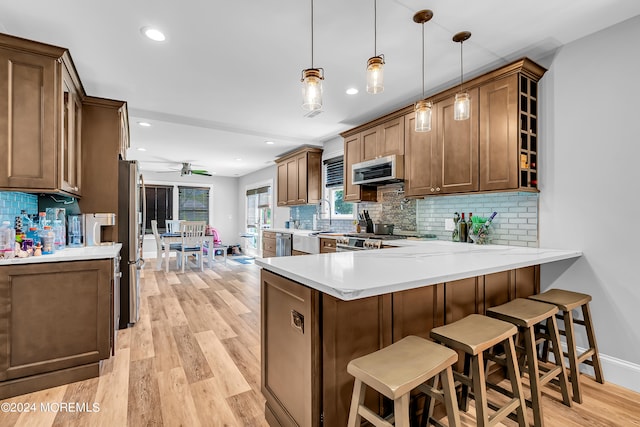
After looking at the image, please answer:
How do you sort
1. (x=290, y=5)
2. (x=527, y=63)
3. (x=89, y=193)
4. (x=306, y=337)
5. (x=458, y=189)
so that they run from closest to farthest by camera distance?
(x=306, y=337), (x=290, y=5), (x=527, y=63), (x=458, y=189), (x=89, y=193)

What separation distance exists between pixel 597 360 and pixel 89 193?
449 centimetres

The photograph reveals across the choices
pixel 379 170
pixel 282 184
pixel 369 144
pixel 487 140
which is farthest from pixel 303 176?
pixel 487 140

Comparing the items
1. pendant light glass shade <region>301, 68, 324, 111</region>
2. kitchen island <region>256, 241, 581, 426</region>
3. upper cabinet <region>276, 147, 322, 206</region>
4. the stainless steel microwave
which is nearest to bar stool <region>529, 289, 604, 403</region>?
kitchen island <region>256, 241, 581, 426</region>

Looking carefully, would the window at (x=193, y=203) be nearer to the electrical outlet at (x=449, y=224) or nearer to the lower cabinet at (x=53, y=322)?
the lower cabinet at (x=53, y=322)

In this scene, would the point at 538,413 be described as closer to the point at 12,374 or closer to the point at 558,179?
the point at 558,179

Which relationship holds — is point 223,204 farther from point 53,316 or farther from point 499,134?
point 499,134

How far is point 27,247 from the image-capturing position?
2.14 metres

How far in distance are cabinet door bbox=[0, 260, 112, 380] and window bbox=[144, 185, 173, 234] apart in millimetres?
7307

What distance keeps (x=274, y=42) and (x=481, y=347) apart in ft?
7.88

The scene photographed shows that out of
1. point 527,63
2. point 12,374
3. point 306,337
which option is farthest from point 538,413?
point 12,374

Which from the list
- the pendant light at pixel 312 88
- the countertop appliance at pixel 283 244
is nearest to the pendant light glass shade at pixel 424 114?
the pendant light at pixel 312 88

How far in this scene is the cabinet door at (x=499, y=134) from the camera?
2412 millimetres

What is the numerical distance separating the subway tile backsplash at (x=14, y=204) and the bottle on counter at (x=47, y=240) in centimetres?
33

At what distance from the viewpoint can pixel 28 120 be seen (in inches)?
83.4
